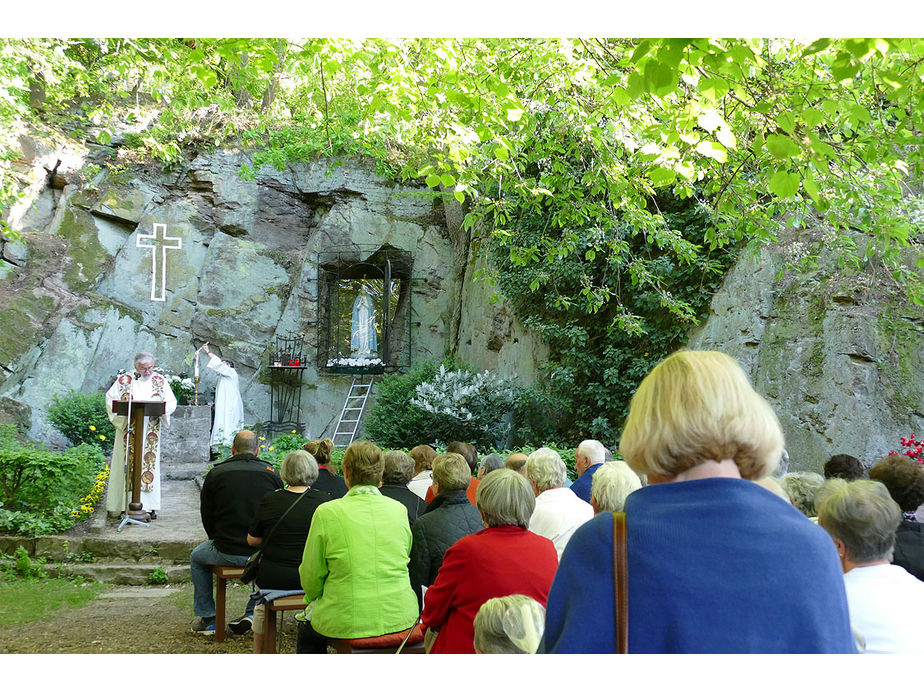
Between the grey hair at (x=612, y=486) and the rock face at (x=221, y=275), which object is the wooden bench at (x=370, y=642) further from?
the rock face at (x=221, y=275)

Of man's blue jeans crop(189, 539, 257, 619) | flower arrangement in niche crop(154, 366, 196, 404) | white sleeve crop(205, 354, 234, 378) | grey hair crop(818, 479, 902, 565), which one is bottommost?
man's blue jeans crop(189, 539, 257, 619)

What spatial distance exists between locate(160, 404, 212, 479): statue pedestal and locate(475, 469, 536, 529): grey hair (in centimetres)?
1059

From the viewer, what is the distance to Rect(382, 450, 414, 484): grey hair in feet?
13.7

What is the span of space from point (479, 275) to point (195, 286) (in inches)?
366

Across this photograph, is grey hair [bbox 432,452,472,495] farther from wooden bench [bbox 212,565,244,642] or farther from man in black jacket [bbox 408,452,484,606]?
wooden bench [bbox 212,565,244,642]

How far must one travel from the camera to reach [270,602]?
380cm

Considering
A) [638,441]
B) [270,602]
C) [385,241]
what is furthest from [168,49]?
[385,241]

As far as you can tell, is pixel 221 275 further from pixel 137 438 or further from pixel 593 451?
pixel 593 451

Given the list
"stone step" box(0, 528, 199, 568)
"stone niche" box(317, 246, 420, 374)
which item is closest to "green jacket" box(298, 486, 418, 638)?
"stone step" box(0, 528, 199, 568)

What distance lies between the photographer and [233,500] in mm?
4828

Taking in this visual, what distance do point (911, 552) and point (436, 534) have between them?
1935mm

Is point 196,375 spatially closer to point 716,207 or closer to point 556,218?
point 556,218

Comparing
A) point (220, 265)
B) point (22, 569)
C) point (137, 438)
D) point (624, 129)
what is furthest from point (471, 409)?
point (220, 265)

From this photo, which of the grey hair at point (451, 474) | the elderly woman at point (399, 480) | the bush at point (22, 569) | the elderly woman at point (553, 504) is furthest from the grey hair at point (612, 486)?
the bush at point (22, 569)
